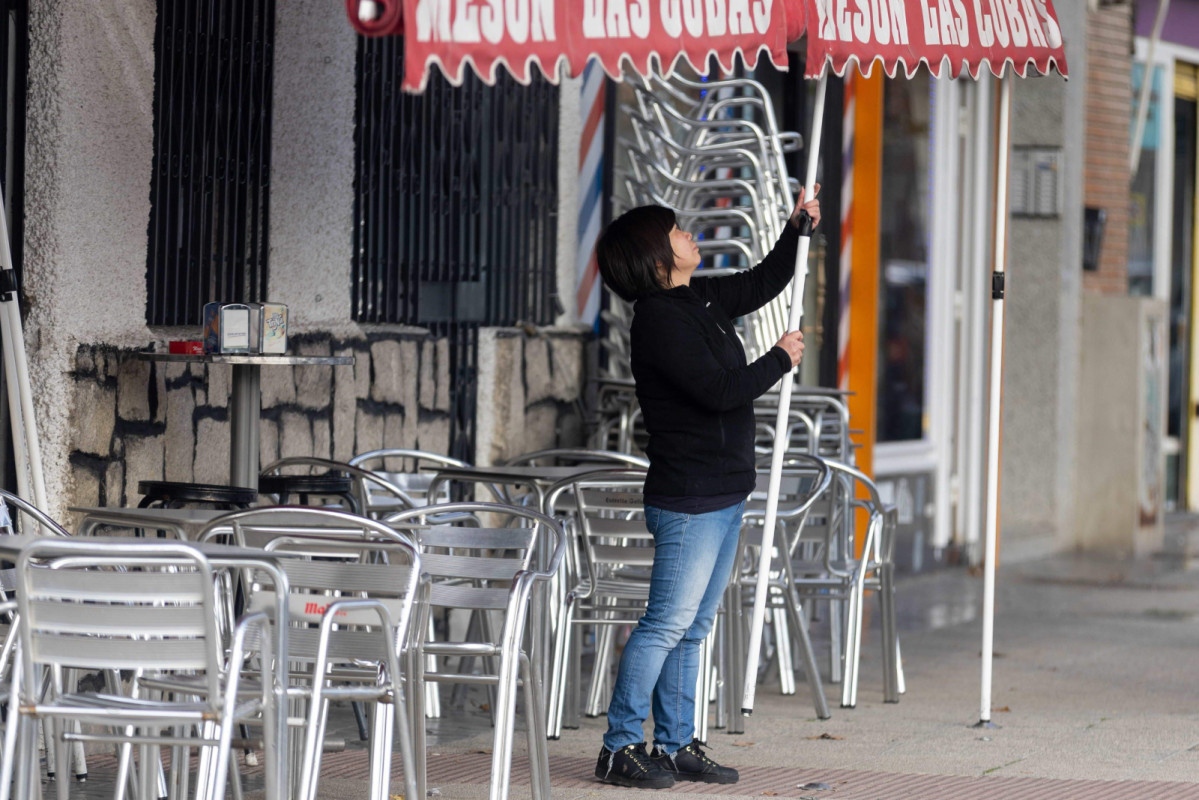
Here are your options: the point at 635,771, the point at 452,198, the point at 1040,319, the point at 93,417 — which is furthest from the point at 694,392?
the point at 1040,319

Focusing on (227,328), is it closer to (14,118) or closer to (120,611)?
(14,118)

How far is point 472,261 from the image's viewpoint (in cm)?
773

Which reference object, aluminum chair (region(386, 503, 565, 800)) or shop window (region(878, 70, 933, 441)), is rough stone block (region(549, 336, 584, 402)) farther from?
aluminum chair (region(386, 503, 565, 800))

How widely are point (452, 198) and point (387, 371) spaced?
85cm

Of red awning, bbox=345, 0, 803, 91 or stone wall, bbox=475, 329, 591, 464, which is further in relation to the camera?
stone wall, bbox=475, 329, 591, 464

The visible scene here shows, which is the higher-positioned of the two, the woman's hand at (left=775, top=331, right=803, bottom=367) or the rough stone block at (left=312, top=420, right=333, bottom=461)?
the woman's hand at (left=775, top=331, right=803, bottom=367)

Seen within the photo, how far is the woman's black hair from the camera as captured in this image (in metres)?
5.08

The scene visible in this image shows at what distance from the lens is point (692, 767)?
5.22 metres

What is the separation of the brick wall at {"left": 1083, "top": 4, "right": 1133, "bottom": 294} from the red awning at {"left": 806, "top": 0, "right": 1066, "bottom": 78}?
7.26m

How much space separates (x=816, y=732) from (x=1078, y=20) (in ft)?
24.9

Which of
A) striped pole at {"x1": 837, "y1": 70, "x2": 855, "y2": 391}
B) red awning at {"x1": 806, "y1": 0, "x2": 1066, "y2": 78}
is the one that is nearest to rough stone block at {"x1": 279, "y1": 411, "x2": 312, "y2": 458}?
red awning at {"x1": 806, "y1": 0, "x2": 1066, "y2": 78}

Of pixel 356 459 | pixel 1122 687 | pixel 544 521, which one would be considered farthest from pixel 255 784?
pixel 1122 687

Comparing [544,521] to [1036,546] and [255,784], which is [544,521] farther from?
[1036,546]

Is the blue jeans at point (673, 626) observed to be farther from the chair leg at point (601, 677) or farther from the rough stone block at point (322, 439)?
the rough stone block at point (322, 439)
